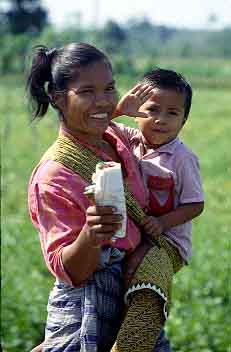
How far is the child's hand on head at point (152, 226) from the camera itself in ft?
7.94

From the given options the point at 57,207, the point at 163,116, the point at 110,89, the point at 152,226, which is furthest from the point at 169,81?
the point at 57,207

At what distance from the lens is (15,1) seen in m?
47.0

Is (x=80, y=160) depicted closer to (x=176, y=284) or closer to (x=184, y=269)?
(x=176, y=284)

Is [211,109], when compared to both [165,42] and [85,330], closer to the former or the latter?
[85,330]

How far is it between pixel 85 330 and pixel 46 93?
700 millimetres

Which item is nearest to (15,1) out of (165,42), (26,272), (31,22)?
(31,22)

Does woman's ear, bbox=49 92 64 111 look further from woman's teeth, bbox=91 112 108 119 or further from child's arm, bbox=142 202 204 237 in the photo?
child's arm, bbox=142 202 204 237

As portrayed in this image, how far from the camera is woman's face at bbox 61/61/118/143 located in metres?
2.35

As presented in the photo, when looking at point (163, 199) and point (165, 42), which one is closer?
point (163, 199)

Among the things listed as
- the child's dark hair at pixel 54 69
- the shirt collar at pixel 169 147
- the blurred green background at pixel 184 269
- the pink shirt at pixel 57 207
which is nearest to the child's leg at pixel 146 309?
the pink shirt at pixel 57 207

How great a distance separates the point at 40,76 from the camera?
2521mm

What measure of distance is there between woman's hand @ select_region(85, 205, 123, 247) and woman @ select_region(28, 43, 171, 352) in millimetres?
128

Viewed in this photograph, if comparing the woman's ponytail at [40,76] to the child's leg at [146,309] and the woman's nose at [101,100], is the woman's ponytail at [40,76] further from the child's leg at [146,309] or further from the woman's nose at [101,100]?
the child's leg at [146,309]

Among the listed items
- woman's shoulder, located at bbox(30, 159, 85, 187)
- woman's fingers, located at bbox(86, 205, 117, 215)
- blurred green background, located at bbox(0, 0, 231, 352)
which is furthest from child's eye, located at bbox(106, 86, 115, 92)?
woman's fingers, located at bbox(86, 205, 117, 215)
